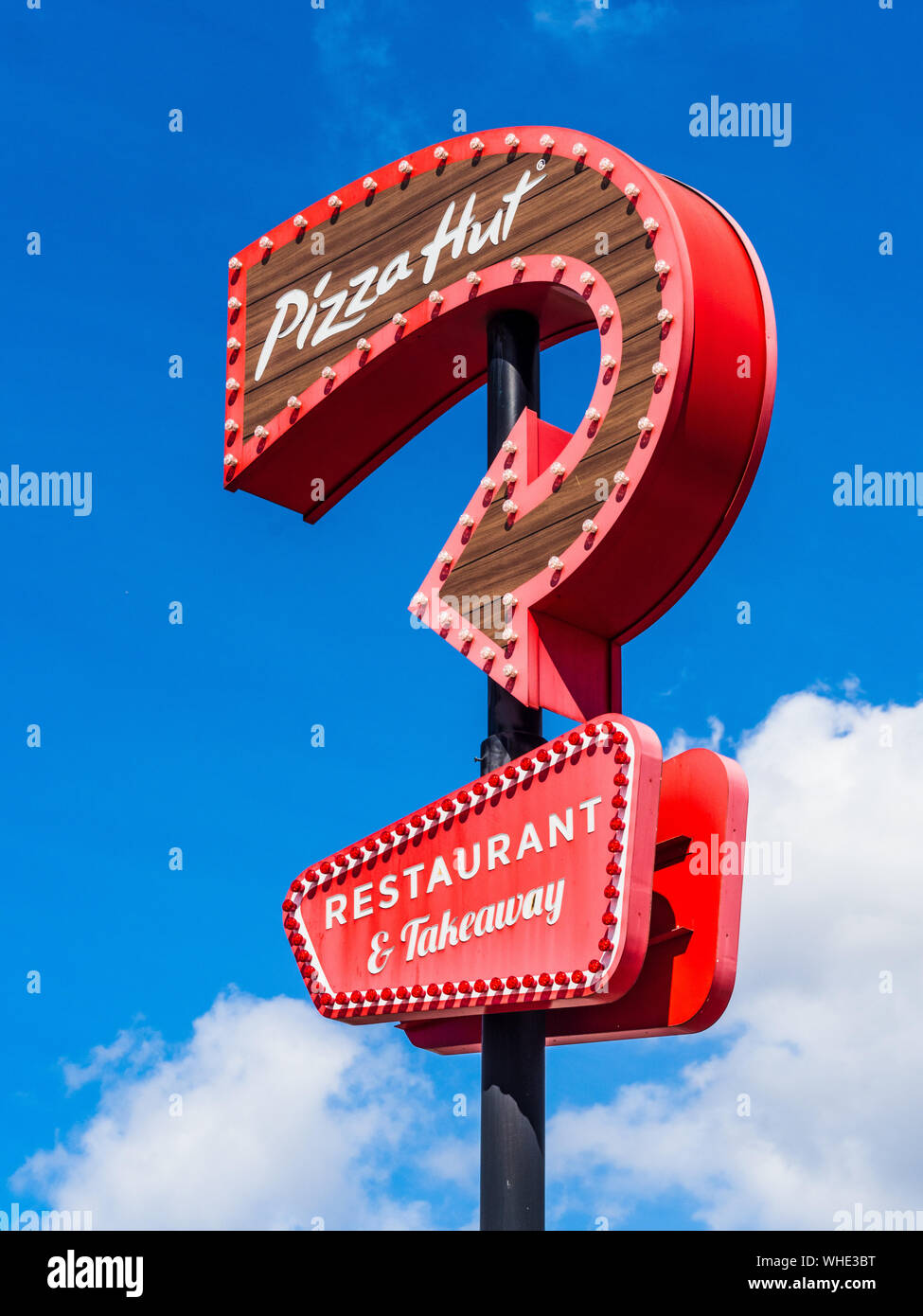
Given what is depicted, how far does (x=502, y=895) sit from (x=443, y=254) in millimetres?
4538

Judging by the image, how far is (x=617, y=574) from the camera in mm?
10406

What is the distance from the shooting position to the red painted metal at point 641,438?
1012cm

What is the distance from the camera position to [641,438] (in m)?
10.1

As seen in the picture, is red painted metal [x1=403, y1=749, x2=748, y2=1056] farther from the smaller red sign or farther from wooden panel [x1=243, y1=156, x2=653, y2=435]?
wooden panel [x1=243, y1=156, x2=653, y2=435]

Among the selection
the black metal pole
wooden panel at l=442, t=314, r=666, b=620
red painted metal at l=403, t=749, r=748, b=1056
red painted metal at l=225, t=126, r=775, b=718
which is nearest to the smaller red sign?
the black metal pole

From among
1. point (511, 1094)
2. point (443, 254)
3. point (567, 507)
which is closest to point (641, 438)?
point (567, 507)

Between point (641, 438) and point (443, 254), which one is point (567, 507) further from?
point (443, 254)

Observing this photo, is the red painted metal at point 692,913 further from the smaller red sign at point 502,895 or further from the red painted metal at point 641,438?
the red painted metal at point 641,438

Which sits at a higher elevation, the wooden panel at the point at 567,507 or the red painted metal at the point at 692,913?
the wooden panel at the point at 567,507

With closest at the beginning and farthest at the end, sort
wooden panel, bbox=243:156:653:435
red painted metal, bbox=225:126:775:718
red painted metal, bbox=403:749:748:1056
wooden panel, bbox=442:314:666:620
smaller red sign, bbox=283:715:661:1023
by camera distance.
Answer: smaller red sign, bbox=283:715:661:1023
red painted metal, bbox=403:749:748:1056
red painted metal, bbox=225:126:775:718
wooden panel, bbox=442:314:666:620
wooden panel, bbox=243:156:653:435

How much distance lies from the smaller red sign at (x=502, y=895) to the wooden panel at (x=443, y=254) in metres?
3.14

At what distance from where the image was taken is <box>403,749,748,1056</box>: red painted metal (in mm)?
9695

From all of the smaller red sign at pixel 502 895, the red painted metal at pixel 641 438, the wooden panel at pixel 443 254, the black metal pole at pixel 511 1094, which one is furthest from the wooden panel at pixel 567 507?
the smaller red sign at pixel 502 895

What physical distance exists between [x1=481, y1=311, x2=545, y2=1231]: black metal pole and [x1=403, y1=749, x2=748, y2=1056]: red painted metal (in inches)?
16.0
